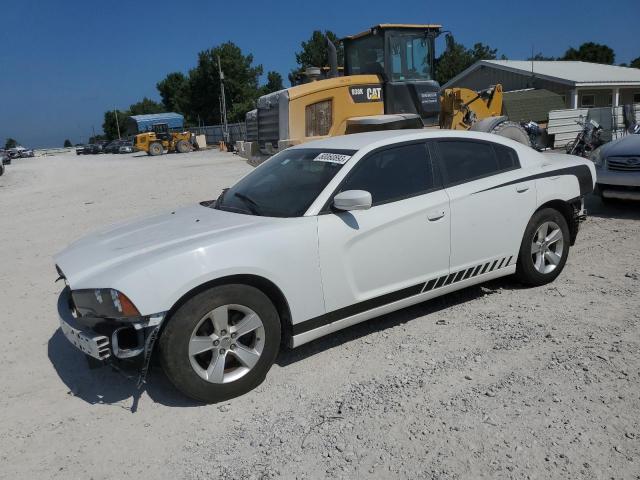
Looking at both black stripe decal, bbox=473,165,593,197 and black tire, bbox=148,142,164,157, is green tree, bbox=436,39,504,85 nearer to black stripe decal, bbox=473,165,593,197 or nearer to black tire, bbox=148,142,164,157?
black tire, bbox=148,142,164,157

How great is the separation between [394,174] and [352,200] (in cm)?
69

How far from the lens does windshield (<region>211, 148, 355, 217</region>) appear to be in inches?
151

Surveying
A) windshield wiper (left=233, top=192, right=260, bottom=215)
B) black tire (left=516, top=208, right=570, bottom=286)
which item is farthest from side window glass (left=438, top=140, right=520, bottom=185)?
windshield wiper (left=233, top=192, right=260, bottom=215)

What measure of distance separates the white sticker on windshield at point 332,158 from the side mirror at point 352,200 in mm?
414

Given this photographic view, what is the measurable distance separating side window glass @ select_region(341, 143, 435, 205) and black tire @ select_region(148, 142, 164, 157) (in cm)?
3936

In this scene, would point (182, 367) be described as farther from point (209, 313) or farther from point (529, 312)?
point (529, 312)

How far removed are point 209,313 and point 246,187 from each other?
1.57m

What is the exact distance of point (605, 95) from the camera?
30859 mm

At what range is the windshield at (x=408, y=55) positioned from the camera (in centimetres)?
988

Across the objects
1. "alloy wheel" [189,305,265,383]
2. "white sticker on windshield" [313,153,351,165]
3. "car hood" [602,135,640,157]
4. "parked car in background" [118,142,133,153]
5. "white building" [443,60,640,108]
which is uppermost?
"white building" [443,60,640,108]

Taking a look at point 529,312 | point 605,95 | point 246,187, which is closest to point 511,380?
point 529,312

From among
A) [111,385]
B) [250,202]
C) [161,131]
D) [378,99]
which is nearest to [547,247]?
[250,202]

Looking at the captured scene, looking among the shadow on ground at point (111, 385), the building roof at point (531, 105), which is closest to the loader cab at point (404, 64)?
the shadow on ground at point (111, 385)

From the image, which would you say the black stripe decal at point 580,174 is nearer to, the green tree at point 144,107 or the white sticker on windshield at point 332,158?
the white sticker on windshield at point 332,158
